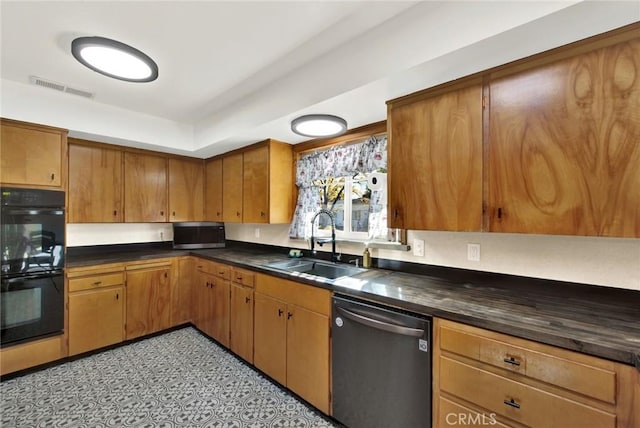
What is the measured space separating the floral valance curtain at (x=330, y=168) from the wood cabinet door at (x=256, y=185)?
338mm

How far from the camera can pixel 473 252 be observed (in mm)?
1839

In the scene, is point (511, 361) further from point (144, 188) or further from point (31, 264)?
point (144, 188)

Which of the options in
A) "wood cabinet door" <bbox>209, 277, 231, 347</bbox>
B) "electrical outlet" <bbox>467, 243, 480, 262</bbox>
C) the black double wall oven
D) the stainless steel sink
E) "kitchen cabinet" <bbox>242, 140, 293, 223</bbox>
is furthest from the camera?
"kitchen cabinet" <bbox>242, 140, 293, 223</bbox>

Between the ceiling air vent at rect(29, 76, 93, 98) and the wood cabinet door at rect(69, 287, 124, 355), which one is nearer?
the ceiling air vent at rect(29, 76, 93, 98)

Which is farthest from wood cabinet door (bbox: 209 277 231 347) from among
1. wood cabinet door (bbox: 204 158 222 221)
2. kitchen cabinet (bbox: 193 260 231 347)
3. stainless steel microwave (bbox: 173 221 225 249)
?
wood cabinet door (bbox: 204 158 222 221)

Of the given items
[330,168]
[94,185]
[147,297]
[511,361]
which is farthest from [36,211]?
[511,361]

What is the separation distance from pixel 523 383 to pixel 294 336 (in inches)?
54.4

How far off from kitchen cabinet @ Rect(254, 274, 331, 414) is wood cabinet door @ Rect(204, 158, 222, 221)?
1.60m

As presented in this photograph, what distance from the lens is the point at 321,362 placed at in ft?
6.06

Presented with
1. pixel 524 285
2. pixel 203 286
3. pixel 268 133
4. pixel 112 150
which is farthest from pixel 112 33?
pixel 524 285

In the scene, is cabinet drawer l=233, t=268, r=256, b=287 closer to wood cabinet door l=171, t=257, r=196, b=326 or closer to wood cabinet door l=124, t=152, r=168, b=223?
wood cabinet door l=171, t=257, r=196, b=326

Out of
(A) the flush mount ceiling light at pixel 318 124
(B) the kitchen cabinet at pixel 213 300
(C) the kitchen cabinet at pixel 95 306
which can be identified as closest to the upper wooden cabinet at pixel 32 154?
(C) the kitchen cabinet at pixel 95 306

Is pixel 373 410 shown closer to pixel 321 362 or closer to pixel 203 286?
pixel 321 362

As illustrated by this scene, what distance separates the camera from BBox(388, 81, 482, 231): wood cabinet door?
151 cm
